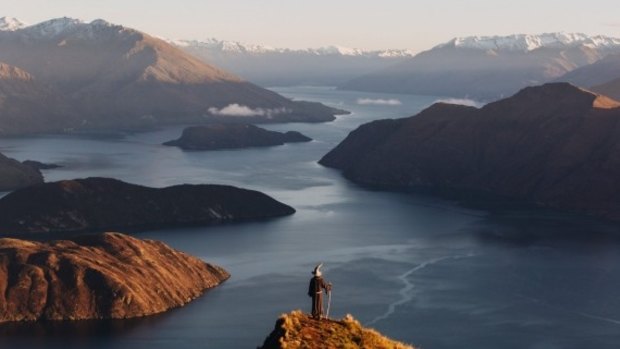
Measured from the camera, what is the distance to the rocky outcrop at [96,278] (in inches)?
6339

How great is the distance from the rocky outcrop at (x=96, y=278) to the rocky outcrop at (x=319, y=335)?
368 ft

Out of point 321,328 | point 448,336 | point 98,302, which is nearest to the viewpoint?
point 321,328

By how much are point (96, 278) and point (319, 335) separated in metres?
120

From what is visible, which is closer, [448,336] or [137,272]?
[448,336]

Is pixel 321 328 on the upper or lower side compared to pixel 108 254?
upper

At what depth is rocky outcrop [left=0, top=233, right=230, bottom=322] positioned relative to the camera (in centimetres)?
A: 16100

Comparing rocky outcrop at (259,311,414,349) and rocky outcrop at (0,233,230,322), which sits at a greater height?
rocky outcrop at (259,311,414,349)

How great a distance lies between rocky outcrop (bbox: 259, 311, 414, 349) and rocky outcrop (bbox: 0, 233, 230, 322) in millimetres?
112079

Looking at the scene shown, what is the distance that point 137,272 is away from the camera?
17612cm

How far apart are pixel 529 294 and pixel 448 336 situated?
115 feet

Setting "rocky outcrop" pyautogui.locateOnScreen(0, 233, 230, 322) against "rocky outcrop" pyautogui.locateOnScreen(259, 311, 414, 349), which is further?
"rocky outcrop" pyautogui.locateOnScreen(0, 233, 230, 322)

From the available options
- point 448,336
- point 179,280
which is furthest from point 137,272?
point 448,336

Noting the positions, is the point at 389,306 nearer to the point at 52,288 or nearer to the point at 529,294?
the point at 529,294

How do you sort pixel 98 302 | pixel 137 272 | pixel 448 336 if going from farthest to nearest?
pixel 137 272
pixel 98 302
pixel 448 336
